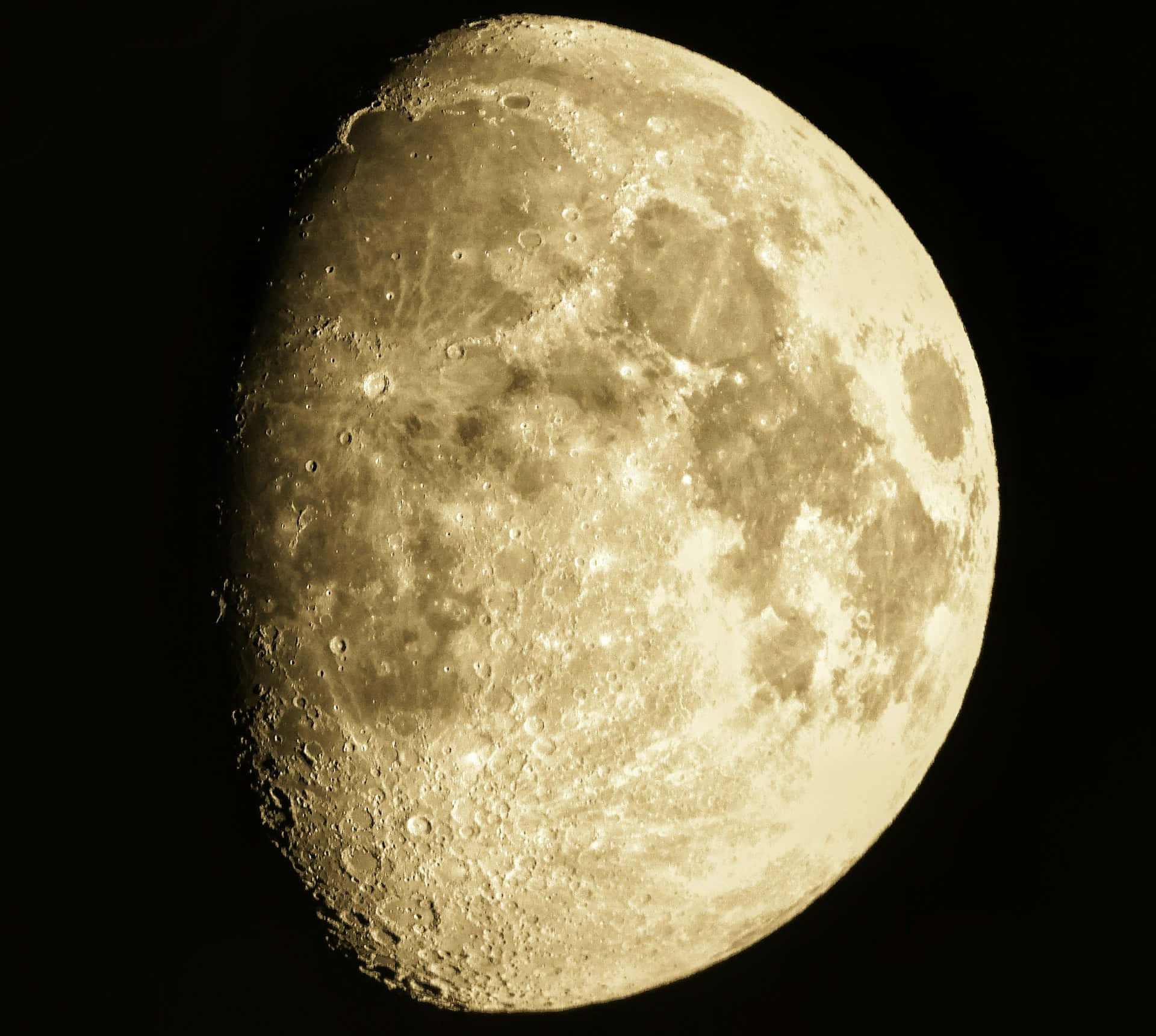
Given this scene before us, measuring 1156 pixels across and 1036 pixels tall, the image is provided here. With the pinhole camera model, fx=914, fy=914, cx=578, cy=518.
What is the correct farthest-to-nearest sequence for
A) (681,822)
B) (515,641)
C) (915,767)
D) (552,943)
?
(915,767)
(552,943)
(681,822)
(515,641)

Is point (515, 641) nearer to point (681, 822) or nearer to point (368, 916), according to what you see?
point (681, 822)

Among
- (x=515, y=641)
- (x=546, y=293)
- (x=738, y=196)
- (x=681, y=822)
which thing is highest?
(x=738, y=196)

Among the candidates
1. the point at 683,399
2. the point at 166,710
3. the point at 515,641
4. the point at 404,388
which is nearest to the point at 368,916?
the point at 166,710

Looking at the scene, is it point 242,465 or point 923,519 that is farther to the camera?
point 923,519

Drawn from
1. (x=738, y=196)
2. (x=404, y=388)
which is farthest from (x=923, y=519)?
(x=404, y=388)

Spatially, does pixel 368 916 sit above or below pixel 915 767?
below

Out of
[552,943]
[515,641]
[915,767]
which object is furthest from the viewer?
[915,767]

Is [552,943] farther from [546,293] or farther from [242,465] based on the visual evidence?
[546,293]
